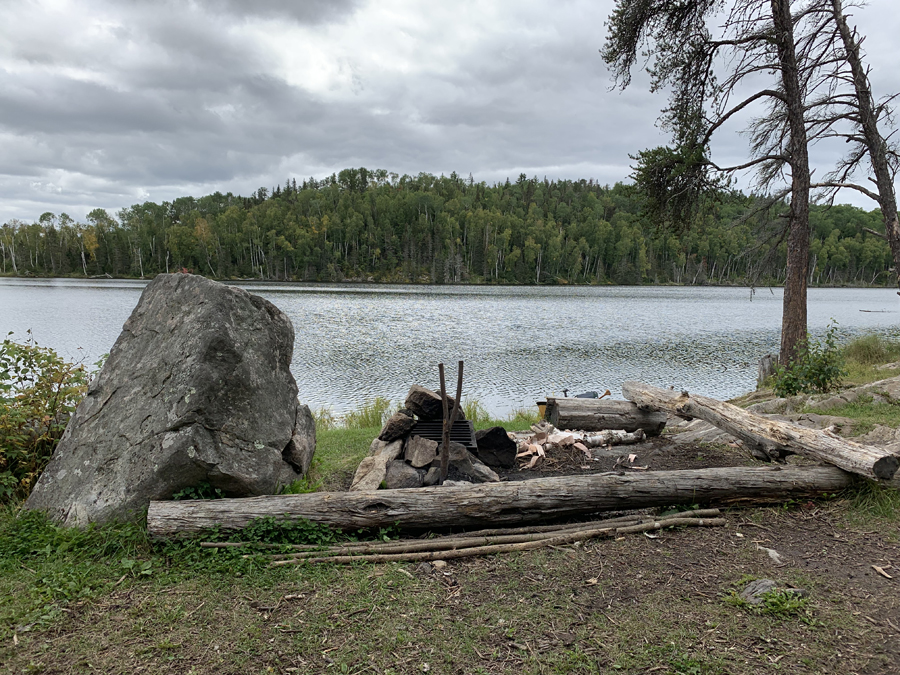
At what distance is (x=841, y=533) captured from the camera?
4934 millimetres

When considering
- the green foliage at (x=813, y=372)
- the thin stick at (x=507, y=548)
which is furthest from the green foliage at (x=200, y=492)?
the green foliage at (x=813, y=372)

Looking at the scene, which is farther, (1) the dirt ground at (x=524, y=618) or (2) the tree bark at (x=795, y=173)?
(2) the tree bark at (x=795, y=173)

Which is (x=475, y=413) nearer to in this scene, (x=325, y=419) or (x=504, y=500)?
(x=325, y=419)

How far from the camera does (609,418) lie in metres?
9.29

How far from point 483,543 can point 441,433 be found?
2.60 metres

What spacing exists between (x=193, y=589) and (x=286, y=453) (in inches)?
75.9

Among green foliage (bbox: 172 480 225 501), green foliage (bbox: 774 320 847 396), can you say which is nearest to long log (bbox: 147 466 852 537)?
green foliage (bbox: 172 480 225 501)

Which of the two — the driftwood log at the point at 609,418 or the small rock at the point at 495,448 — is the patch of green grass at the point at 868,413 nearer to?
the driftwood log at the point at 609,418

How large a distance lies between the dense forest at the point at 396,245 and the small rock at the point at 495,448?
91.2 metres

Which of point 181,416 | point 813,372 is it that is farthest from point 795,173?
point 181,416

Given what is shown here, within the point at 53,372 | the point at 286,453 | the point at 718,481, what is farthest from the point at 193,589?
the point at 718,481

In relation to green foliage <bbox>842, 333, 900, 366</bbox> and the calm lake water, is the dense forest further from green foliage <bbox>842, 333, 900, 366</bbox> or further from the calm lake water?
green foliage <bbox>842, 333, 900, 366</bbox>

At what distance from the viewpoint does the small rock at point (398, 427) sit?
7281 mm

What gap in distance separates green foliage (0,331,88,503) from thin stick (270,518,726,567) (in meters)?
3.32
